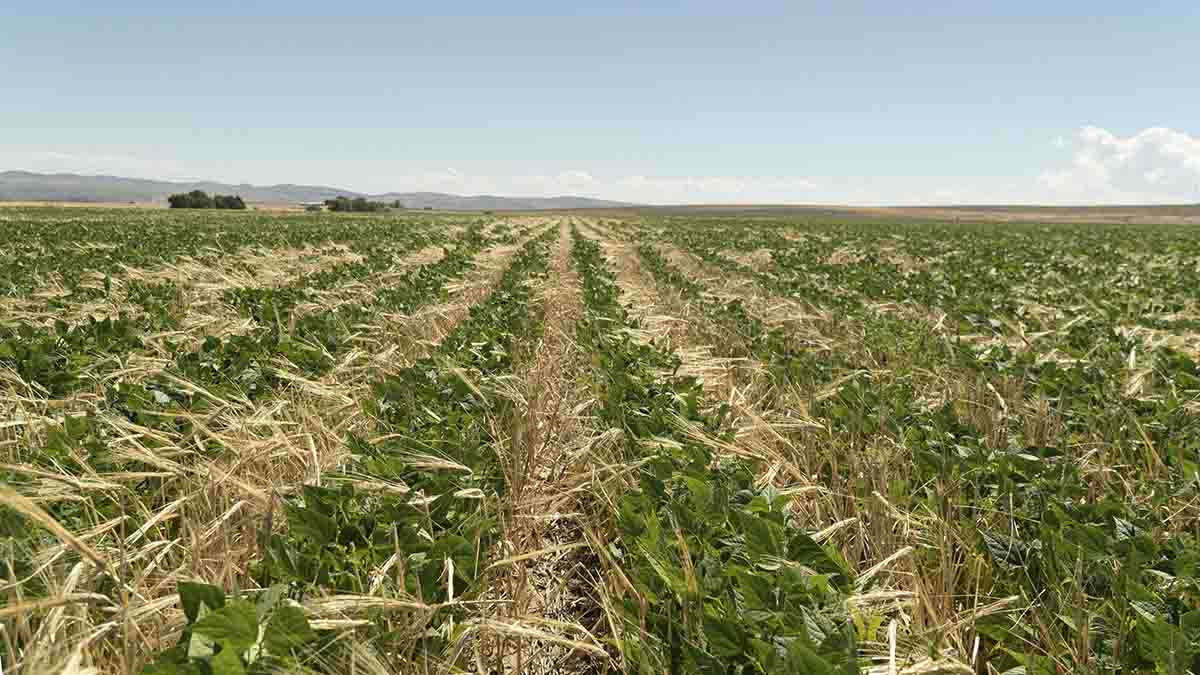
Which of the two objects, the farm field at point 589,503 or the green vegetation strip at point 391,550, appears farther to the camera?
the farm field at point 589,503

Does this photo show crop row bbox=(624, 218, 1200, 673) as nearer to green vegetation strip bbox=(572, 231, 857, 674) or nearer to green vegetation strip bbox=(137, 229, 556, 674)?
green vegetation strip bbox=(572, 231, 857, 674)

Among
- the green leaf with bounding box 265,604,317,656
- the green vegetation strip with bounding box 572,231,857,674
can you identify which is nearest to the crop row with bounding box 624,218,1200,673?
the green vegetation strip with bounding box 572,231,857,674

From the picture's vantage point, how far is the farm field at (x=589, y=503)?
1.88 meters

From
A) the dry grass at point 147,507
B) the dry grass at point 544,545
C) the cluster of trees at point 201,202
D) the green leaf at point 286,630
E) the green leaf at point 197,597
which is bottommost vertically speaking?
the dry grass at point 544,545

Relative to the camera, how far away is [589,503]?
11.0ft

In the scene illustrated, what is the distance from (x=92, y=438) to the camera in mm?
3211

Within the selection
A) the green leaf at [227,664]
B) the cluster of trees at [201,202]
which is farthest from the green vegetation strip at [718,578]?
the cluster of trees at [201,202]

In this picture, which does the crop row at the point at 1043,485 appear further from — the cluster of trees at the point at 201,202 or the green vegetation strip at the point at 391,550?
the cluster of trees at the point at 201,202

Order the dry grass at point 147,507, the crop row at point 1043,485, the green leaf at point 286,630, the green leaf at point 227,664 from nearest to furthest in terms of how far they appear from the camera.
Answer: the green leaf at point 227,664, the green leaf at point 286,630, the dry grass at point 147,507, the crop row at point 1043,485

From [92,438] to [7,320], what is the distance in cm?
401

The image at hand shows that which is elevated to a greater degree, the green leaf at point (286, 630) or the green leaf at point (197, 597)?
the green leaf at point (197, 597)

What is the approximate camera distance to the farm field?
74.0 inches

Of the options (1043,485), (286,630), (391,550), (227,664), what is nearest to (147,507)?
(391,550)

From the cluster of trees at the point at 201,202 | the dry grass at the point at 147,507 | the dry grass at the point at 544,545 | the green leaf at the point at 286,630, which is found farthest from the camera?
the cluster of trees at the point at 201,202
